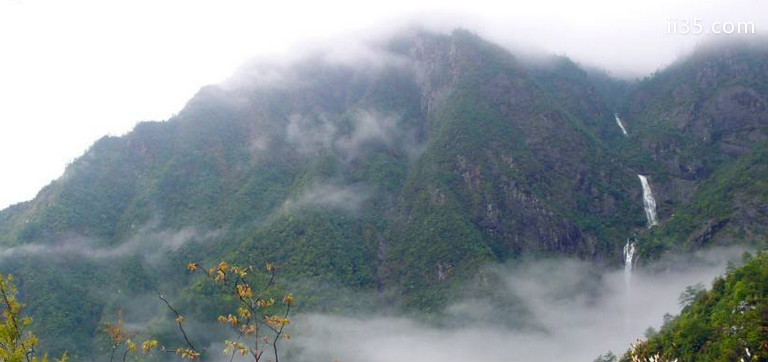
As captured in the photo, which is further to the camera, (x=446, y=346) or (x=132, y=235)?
(x=132, y=235)

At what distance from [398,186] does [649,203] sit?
2213 inches

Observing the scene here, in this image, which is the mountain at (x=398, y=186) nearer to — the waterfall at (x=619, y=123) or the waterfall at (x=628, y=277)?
the waterfall at (x=619, y=123)

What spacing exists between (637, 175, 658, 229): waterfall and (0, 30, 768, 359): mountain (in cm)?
152

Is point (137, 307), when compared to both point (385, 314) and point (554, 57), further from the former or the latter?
point (554, 57)

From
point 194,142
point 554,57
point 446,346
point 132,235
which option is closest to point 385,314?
point 446,346

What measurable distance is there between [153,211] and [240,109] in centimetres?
4192

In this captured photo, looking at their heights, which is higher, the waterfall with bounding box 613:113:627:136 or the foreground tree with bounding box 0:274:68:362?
the waterfall with bounding box 613:113:627:136

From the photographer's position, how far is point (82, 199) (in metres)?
147

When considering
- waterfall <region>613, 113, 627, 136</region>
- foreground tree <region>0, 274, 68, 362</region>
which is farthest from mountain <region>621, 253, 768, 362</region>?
waterfall <region>613, 113, 627, 136</region>

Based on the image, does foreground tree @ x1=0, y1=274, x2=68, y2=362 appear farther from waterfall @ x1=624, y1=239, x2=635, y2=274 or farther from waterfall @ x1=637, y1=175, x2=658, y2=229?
waterfall @ x1=637, y1=175, x2=658, y2=229

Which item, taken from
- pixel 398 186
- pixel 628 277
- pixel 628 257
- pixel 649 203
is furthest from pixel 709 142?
pixel 398 186

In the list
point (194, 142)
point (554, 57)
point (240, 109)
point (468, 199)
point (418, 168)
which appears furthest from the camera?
point (554, 57)

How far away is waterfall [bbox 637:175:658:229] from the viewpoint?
141 metres

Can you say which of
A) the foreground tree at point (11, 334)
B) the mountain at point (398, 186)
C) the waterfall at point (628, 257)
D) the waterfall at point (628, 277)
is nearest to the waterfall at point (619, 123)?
the mountain at point (398, 186)
